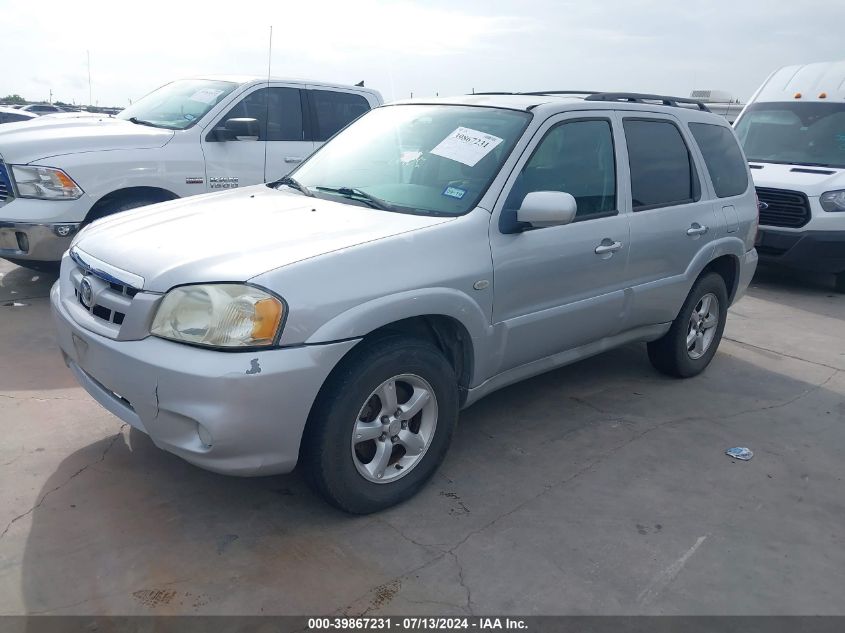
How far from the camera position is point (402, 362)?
3068 millimetres

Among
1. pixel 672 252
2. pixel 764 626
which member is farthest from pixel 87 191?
pixel 764 626

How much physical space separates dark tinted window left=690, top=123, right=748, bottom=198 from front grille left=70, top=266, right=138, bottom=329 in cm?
366

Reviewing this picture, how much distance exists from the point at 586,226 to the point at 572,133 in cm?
51

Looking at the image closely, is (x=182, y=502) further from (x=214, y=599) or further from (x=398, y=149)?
(x=398, y=149)

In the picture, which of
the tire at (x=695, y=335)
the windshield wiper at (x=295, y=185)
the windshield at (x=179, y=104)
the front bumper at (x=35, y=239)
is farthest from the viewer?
the windshield at (x=179, y=104)

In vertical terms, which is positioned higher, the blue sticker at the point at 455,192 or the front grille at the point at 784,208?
the blue sticker at the point at 455,192

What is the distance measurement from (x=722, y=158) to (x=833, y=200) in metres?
3.69

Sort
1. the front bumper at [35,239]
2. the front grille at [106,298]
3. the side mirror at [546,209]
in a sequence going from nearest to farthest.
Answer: the front grille at [106,298] → the side mirror at [546,209] → the front bumper at [35,239]

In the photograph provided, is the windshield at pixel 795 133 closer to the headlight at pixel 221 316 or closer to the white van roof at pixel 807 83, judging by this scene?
the white van roof at pixel 807 83

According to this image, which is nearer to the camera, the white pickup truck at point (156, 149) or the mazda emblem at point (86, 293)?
the mazda emblem at point (86, 293)

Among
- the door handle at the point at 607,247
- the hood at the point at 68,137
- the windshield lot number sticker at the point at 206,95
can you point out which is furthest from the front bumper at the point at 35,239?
the door handle at the point at 607,247

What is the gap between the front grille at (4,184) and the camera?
18.9 ft

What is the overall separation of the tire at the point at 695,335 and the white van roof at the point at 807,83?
5.10 m

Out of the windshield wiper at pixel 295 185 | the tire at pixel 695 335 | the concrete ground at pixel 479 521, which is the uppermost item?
the windshield wiper at pixel 295 185
